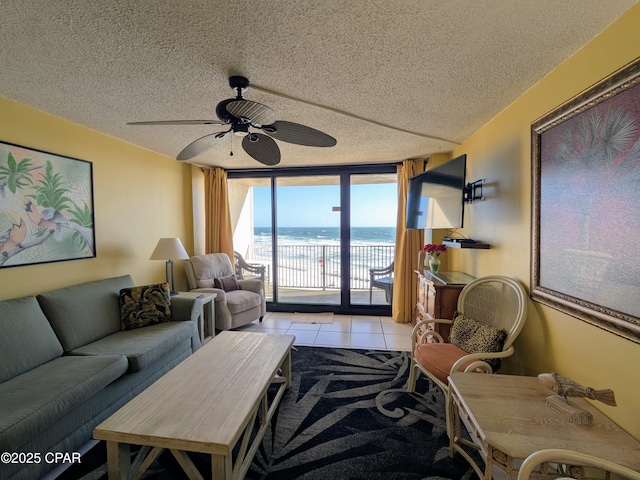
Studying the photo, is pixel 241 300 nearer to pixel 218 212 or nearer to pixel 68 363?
pixel 218 212

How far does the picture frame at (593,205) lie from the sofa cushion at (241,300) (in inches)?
123

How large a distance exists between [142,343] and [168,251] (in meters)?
1.24

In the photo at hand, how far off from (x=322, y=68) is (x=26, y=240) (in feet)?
A: 8.60

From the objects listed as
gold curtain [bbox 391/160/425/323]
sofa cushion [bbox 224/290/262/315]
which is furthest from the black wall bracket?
sofa cushion [bbox 224/290/262/315]

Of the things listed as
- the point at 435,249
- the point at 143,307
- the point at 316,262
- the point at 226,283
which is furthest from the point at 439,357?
the point at 316,262

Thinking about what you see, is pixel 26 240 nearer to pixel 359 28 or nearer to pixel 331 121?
pixel 331 121

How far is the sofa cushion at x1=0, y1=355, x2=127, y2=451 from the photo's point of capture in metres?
1.30

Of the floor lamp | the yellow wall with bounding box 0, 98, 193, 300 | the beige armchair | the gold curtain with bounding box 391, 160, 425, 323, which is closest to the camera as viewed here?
the yellow wall with bounding box 0, 98, 193, 300

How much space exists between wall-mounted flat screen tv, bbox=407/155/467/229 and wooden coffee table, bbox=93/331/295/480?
6.29 feet

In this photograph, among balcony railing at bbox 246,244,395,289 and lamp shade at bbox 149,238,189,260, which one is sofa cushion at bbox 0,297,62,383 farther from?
balcony railing at bbox 246,244,395,289

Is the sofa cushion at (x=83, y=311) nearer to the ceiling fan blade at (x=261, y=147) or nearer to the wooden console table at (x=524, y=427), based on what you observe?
the ceiling fan blade at (x=261, y=147)

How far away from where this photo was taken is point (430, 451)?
1.68m

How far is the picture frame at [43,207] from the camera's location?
206 cm

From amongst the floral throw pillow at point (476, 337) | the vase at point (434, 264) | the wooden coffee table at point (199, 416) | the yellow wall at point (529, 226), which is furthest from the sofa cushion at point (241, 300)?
the yellow wall at point (529, 226)
